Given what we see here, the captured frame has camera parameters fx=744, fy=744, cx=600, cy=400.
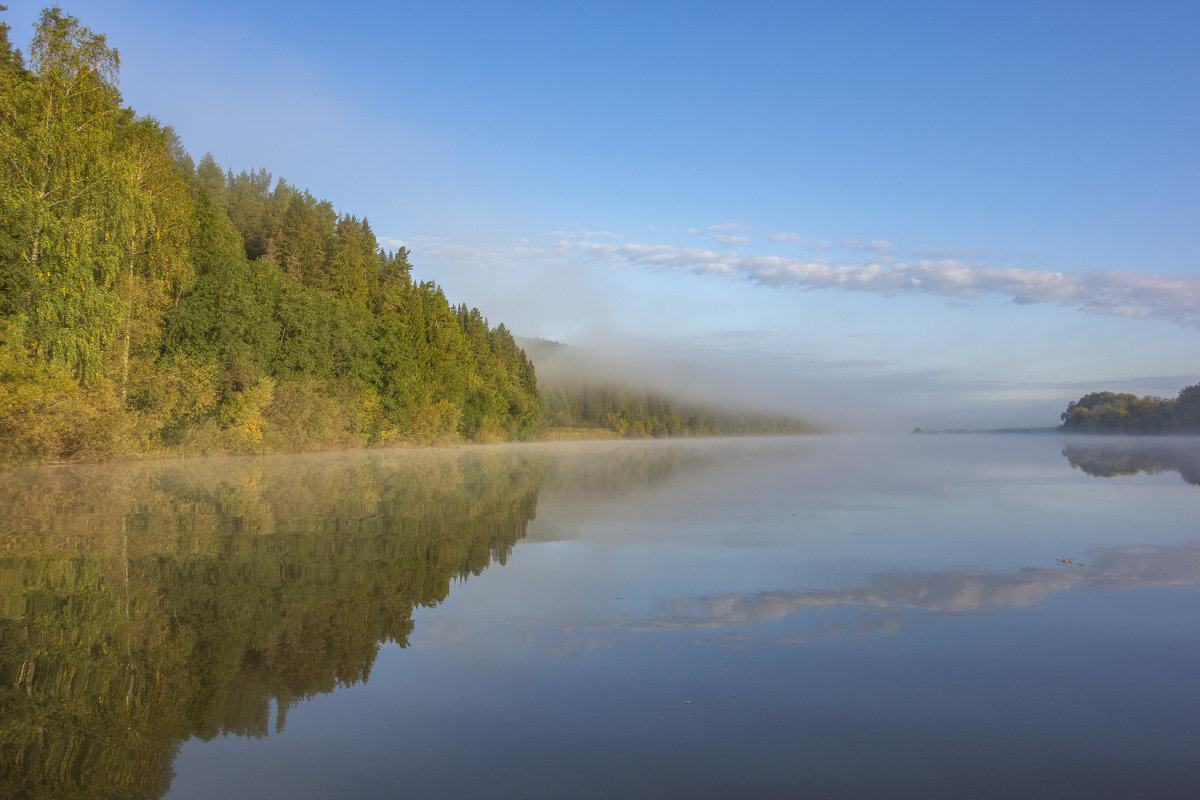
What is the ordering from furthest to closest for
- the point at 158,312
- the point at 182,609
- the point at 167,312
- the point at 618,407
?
the point at 618,407 < the point at 167,312 < the point at 158,312 < the point at 182,609

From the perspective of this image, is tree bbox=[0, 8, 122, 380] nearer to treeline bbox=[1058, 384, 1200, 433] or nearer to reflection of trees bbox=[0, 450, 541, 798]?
reflection of trees bbox=[0, 450, 541, 798]

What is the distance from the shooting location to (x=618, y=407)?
155500 millimetres

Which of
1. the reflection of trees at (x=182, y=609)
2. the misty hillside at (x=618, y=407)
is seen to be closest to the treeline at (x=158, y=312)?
the reflection of trees at (x=182, y=609)

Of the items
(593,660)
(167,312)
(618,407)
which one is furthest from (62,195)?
(618,407)

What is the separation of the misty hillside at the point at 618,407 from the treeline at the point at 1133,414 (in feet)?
242

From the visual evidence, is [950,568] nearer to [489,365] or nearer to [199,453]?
[199,453]

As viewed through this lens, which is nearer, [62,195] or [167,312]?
[62,195]

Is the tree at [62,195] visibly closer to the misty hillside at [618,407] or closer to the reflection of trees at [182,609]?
the reflection of trees at [182,609]

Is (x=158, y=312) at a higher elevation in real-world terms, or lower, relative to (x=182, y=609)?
higher

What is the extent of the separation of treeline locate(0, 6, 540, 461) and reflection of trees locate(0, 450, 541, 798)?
→ 7.75 m

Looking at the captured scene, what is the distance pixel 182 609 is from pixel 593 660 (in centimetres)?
411

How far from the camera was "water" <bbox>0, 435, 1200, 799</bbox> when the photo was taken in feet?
13.3

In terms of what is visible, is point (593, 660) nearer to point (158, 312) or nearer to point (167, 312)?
point (158, 312)

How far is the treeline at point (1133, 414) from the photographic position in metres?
104
